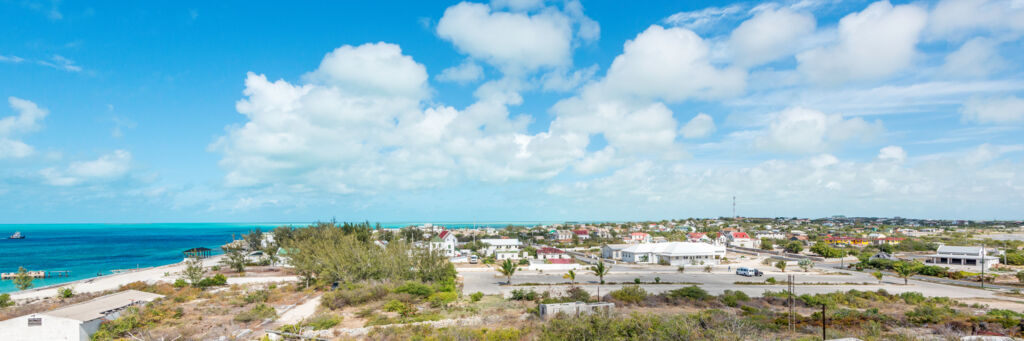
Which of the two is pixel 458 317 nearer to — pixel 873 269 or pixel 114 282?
pixel 114 282

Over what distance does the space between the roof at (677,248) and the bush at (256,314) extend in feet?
155

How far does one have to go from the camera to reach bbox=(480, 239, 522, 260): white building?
64.0 m

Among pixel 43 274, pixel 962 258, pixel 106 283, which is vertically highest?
pixel 962 258

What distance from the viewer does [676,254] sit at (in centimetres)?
6009

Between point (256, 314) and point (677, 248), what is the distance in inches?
2004

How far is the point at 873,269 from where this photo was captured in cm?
5366

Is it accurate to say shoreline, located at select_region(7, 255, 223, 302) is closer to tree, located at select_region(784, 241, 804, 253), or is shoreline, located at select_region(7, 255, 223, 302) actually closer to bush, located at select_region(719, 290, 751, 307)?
bush, located at select_region(719, 290, 751, 307)

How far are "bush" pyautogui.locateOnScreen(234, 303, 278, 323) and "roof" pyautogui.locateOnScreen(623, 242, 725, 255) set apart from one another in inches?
1854

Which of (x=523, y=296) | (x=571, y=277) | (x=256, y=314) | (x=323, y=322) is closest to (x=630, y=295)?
(x=523, y=296)

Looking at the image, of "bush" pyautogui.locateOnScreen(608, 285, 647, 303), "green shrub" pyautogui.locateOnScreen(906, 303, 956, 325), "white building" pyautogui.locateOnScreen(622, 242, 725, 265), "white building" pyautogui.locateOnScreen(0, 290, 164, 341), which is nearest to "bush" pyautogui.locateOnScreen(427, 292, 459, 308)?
"bush" pyautogui.locateOnScreen(608, 285, 647, 303)

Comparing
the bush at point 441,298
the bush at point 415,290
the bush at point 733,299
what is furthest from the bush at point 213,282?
the bush at point 733,299

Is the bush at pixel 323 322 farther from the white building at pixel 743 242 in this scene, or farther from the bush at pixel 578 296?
the white building at pixel 743 242

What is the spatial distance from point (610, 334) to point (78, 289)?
4558 cm

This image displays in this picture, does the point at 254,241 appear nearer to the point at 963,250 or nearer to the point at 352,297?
the point at 352,297
